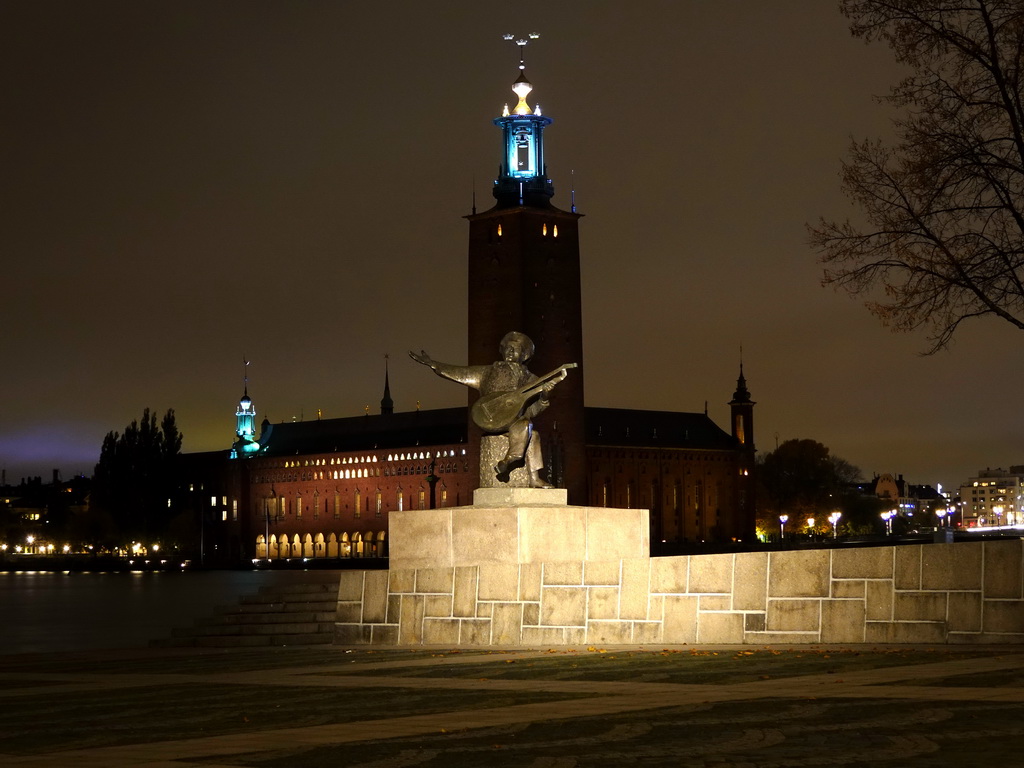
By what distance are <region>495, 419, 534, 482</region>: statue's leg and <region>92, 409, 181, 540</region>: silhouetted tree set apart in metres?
117

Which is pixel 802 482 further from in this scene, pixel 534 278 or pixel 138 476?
pixel 138 476

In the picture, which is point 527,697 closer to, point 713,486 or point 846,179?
point 846,179

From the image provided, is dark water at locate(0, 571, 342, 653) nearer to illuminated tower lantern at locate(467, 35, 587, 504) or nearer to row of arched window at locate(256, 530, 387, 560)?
illuminated tower lantern at locate(467, 35, 587, 504)

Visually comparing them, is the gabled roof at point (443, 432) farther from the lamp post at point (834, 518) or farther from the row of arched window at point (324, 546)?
the lamp post at point (834, 518)

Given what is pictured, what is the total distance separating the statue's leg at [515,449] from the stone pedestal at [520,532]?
0.22 m

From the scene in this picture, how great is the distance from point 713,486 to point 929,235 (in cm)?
15016

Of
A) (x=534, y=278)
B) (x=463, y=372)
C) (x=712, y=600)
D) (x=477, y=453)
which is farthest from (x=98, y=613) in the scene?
(x=477, y=453)

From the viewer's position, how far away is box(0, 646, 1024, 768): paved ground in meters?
8.62

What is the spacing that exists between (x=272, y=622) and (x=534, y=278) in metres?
99.7

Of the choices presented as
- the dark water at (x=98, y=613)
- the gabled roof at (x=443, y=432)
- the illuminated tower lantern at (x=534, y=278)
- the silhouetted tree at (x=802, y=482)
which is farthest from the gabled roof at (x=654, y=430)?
the dark water at (x=98, y=613)

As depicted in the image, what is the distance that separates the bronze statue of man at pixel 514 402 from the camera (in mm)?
20188

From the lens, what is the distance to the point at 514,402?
2019 cm

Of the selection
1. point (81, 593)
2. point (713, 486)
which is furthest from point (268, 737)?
point (713, 486)

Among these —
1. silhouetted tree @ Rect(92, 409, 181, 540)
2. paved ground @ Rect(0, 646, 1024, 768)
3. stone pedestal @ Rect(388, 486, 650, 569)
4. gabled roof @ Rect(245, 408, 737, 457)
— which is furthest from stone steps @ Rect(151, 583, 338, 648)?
gabled roof @ Rect(245, 408, 737, 457)
